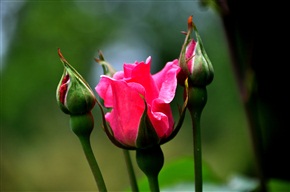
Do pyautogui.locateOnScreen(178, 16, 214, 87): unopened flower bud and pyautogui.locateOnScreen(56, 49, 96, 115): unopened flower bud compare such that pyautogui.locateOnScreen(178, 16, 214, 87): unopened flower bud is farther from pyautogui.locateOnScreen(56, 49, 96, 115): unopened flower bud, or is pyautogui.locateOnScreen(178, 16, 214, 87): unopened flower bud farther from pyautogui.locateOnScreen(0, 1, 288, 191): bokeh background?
pyautogui.locateOnScreen(0, 1, 288, 191): bokeh background

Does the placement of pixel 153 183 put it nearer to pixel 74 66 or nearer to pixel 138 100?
pixel 138 100

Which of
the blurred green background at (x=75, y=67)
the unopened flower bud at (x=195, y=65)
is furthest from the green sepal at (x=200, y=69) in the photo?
the blurred green background at (x=75, y=67)

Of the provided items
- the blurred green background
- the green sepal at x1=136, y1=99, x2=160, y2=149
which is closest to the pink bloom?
the green sepal at x1=136, y1=99, x2=160, y2=149

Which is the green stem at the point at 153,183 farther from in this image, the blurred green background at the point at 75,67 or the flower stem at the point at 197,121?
the blurred green background at the point at 75,67

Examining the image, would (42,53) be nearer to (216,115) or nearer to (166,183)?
(216,115)

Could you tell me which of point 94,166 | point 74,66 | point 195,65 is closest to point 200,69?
point 195,65
